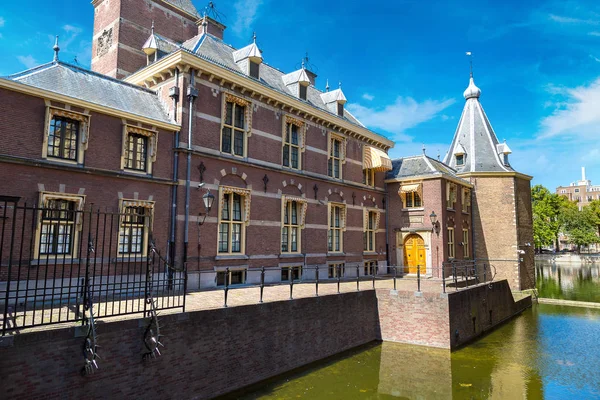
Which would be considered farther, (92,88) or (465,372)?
(92,88)

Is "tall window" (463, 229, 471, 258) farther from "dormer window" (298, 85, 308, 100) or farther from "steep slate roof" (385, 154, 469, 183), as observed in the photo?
"dormer window" (298, 85, 308, 100)

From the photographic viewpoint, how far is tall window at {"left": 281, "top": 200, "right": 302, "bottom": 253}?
59.3ft

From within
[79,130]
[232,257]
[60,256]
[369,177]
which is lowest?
[232,257]

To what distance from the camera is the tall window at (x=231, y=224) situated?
15422mm

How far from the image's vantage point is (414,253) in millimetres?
24031

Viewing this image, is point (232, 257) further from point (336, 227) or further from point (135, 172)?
point (336, 227)

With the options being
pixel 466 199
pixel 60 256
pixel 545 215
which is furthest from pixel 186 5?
pixel 545 215

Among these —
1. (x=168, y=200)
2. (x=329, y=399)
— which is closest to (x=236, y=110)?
(x=168, y=200)

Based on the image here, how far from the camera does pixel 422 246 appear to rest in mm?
23812

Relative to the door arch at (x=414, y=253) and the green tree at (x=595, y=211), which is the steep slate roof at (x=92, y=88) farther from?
the green tree at (x=595, y=211)

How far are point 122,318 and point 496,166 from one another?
26.7 meters

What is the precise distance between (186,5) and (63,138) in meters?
13.9

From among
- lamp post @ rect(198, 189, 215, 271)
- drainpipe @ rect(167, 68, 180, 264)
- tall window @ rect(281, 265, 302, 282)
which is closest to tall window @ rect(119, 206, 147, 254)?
drainpipe @ rect(167, 68, 180, 264)

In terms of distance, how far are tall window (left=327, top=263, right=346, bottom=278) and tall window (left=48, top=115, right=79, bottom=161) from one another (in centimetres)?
1299
